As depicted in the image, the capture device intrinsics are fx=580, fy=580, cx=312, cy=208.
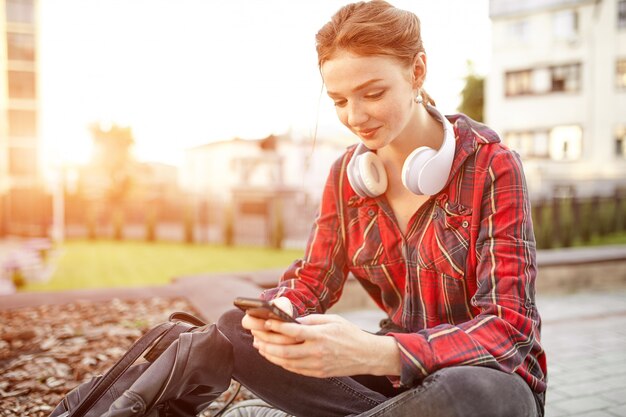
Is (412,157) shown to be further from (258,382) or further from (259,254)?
(259,254)

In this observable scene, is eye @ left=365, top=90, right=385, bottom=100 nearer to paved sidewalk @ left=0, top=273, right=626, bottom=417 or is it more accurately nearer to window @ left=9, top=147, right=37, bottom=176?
paved sidewalk @ left=0, top=273, right=626, bottom=417

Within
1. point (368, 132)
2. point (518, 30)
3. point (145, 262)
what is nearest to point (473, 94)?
point (518, 30)

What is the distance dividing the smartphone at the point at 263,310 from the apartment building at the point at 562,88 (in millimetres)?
23433

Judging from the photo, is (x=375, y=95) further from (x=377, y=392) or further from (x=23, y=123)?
(x=23, y=123)

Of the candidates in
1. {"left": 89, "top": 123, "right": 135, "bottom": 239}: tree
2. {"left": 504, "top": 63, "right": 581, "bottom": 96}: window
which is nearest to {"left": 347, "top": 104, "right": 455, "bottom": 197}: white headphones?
{"left": 89, "top": 123, "right": 135, "bottom": 239}: tree

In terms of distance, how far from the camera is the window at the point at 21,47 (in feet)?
84.5

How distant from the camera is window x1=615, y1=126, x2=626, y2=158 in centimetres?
2406

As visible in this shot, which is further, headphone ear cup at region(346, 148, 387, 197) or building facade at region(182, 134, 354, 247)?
building facade at region(182, 134, 354, 247)

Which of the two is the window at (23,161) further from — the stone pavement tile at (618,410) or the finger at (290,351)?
the finger at (290,351)

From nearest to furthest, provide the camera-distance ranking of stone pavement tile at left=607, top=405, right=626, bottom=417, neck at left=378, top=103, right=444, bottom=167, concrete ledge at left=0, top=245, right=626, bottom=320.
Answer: neck at left=378, top=103, right=444, bottom=167, stone pavement tile at left=607, top=405, right=626, bottom=417, concrete ledge at left=0, top=245, right=626, bottom=320

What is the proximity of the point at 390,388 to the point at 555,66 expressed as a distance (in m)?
27.1

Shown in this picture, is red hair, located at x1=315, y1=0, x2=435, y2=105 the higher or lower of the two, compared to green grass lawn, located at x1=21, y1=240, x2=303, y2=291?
higher

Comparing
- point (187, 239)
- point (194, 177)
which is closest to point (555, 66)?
point (187, 239)

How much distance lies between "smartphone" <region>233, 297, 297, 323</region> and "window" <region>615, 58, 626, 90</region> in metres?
26.6
